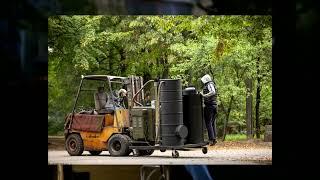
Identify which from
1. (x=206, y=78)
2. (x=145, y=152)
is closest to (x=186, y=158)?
(x=145, y=152)

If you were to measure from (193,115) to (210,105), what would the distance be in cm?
27

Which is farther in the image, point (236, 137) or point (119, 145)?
point (119, 145)

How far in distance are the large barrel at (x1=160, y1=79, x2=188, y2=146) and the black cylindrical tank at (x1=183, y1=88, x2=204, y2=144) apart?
0.07 m

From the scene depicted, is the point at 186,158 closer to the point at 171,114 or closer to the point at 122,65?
the point at 171,114

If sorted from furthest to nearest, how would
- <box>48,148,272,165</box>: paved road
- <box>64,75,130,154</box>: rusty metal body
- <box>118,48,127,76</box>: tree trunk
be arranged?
1. <box>64,75,130,154</box>: rusty metal body
2. <box>118,48,127,76</box>: tree trunk
3. <box>48,148,272,165</box>: paved road

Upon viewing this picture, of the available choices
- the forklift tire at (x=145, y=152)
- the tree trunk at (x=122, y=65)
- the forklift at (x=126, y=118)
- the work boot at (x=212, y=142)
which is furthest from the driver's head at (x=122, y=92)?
the work boot at (x=212, y=142)

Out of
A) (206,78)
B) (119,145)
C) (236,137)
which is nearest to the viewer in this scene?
(236,137)

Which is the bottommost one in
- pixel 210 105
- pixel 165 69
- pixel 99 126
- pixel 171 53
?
pixel 99 126

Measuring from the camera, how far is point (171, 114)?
835cm

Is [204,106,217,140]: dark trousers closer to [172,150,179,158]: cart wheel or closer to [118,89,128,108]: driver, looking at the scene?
[172,150,179,158]: cart wheel

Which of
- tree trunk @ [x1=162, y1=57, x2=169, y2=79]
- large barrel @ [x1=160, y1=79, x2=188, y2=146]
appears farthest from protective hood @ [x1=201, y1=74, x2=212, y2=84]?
tree trunk @ [x1=162, y1=57, x2=169, y2=79]

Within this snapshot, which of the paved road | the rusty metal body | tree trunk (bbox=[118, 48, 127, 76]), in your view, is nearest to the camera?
the paved road

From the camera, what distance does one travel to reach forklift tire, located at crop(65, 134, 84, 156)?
8336mm
